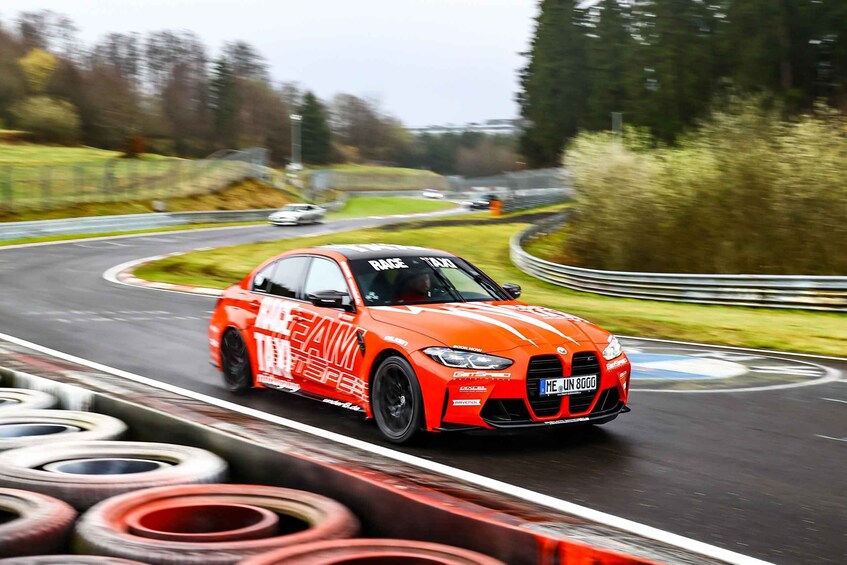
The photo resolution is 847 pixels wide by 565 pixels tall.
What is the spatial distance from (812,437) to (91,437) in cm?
539

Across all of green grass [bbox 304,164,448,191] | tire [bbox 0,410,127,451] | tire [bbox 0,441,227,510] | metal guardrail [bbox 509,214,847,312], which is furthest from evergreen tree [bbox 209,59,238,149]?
tire [bbox 0,441,227,510]

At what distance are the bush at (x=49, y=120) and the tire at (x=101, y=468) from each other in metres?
97.2

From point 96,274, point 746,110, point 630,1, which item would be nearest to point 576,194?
point 746,110

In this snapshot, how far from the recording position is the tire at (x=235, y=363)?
383 inches

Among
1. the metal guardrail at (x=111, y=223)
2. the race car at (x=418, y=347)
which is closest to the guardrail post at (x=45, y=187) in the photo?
the metal guardrail at (x=111, y=223)

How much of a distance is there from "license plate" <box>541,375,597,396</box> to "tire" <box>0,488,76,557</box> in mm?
3811

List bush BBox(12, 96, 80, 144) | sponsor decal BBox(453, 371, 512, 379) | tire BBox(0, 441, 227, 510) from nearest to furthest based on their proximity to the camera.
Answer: tire BBox(0, 441, 227, 510), sponsor decal BBox(453, 371, 512, 379), bush BBox(12, 96, 80, 144)

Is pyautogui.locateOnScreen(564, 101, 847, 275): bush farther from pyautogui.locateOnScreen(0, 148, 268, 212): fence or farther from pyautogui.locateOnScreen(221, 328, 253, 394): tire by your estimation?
pyautogui.locateOnScreen(0, 148, 268, 212): fence

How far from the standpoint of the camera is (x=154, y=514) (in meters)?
4.25

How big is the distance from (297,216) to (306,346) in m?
48.5

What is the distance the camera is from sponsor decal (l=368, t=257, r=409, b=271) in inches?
343

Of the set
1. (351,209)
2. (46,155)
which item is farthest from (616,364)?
(46,155)

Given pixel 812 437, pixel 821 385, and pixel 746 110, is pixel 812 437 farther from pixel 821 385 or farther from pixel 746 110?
pixel 746 110

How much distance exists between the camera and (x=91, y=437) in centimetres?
568
